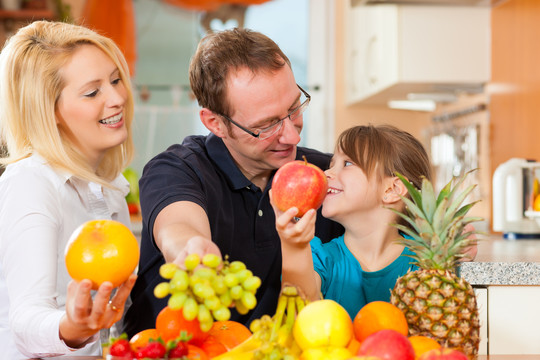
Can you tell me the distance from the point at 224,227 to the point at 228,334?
543 mm

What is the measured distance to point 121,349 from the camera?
2.80 feet

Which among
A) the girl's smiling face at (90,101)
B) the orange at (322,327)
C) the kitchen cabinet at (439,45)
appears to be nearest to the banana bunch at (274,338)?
the orange at (322,327)

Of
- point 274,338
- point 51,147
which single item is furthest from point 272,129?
point 274,338

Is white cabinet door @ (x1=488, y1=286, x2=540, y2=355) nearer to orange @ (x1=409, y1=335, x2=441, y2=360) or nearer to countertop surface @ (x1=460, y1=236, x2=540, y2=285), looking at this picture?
countertop surface @ (x1=460, y1=236, x2=540, y2=285)

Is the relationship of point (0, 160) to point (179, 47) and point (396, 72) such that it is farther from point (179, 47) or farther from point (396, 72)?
point (179, 47)

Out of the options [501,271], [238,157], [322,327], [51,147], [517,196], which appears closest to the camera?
[322,327]

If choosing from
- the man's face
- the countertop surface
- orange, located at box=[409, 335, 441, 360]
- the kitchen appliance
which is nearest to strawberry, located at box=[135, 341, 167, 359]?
orange, located at box=[409, 335, 441, 360]

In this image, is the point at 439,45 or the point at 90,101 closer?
the point at 90,101

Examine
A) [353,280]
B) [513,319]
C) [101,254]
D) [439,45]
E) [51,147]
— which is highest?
[439,45]

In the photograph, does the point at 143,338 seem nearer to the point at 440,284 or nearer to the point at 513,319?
the point at 440,284

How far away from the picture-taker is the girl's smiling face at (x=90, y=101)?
147 centimetres

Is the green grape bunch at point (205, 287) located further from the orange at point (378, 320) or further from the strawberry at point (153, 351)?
the orange at point (378, 320)

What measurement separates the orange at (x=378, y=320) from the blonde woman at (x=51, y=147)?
51 cm

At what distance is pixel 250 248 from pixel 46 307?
0.58m
